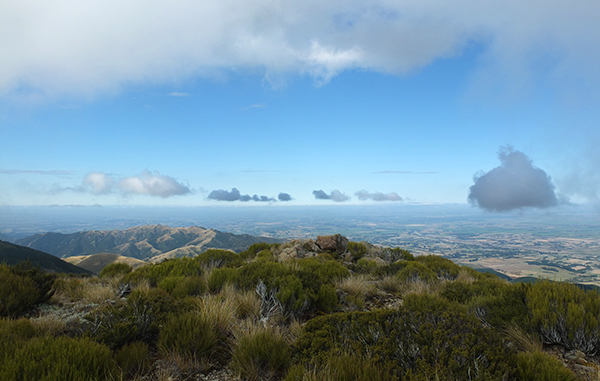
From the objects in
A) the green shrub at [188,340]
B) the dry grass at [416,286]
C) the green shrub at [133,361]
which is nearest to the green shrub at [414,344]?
the green shrub at [188,340]

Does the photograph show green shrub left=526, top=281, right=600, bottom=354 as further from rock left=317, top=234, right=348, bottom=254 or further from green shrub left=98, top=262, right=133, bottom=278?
green shrub left=98, top=262, right=133, bottom=278

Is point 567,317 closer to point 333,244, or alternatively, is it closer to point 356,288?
point 356,288

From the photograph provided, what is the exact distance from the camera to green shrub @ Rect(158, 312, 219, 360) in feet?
12.1

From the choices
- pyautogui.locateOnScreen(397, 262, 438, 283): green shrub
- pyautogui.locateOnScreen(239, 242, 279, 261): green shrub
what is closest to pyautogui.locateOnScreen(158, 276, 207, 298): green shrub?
pyautogui.locateOnScreen(239, 242, 279, 261): green shrub

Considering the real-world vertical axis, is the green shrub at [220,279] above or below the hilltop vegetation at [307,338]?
below

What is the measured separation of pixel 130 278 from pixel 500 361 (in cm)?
941

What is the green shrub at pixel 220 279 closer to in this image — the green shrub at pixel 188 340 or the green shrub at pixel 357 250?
the green shrub at pixel 188 340

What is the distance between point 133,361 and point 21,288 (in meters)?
4.82

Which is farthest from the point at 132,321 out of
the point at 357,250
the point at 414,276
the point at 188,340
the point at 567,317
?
the point at 357,250

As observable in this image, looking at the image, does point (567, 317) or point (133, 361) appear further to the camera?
point (567, 317)

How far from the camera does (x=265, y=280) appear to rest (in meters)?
6.74

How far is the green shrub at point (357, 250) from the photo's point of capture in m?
15.9

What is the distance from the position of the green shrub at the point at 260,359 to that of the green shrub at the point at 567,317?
13.5ft

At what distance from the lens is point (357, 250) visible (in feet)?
54.2
